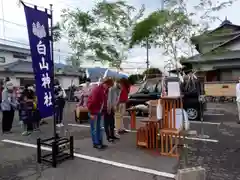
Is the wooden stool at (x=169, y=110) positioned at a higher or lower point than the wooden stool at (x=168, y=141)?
higher

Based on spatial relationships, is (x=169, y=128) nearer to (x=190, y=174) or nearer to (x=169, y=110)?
(x=169, y=110)

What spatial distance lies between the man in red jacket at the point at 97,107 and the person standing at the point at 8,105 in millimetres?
3262

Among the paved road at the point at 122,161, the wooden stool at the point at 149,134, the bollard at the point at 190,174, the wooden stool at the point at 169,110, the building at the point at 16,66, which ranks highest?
the building at the point at 16,66

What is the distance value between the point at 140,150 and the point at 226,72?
1376 cm

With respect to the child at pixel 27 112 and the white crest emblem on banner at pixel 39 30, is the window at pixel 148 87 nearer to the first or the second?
the child at pixel 27 112

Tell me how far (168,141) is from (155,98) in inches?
158

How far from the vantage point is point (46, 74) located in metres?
3.93

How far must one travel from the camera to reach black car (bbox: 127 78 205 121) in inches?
324

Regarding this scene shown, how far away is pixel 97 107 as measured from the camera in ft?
16.3

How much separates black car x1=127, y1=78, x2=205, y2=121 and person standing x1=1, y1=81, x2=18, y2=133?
14.9ft

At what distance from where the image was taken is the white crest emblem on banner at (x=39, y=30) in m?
3.68

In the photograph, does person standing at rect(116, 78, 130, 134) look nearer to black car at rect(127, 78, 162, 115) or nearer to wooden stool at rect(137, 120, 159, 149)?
wooden stool at rect(137, 120, 159, 149)

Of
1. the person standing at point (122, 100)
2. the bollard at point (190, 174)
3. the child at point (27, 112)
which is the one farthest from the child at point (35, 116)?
the bollard at point (190, 174)

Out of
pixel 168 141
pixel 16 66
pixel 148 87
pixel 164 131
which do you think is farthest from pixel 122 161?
pixel 16 66
